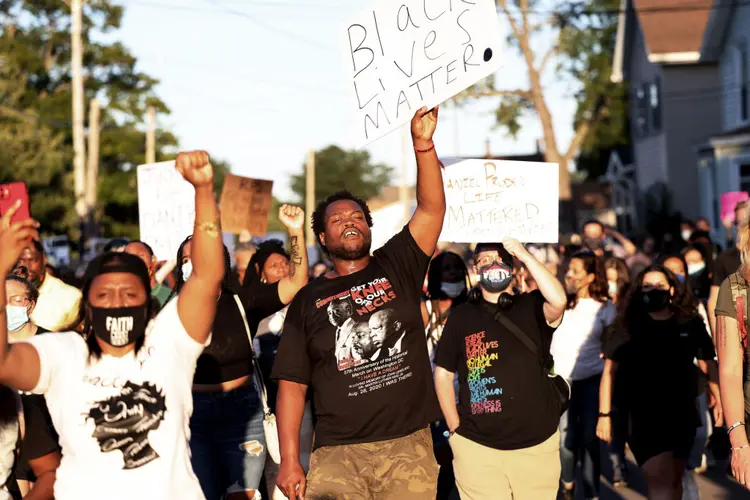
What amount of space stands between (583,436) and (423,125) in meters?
4.00

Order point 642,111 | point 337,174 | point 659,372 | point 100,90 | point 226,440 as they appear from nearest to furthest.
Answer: point 226,440 → point 659,372 → point 642,111 → point 100,90 → point 337,174

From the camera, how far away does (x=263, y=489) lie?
7.61 meters

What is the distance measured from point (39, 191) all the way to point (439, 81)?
38.0 metres

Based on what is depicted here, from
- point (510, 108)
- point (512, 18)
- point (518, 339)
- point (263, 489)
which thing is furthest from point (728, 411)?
point (510, 108)

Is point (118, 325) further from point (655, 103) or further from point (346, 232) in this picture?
point (655, 103)

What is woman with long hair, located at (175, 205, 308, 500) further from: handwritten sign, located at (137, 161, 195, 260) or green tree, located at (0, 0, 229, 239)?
green tree, located at (0, 0, 229, 239)

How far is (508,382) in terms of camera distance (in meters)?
6.29

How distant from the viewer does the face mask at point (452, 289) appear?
8133 mm

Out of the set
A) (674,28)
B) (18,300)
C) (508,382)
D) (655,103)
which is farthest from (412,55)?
(655,103)

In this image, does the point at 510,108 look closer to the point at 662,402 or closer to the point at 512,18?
the point at 512,18

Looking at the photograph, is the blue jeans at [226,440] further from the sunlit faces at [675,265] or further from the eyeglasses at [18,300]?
the sunlit faces at [675,265]

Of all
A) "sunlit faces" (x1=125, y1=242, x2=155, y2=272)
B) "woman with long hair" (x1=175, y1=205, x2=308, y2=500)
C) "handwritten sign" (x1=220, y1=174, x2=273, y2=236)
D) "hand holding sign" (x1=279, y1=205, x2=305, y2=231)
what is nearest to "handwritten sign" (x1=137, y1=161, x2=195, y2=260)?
"handwritten sign" (x1=220, y1=174, x2=273, y2=236)

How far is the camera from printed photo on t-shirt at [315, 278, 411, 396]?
17.4 feet

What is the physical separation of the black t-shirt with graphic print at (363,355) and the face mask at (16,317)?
1.20 metres
